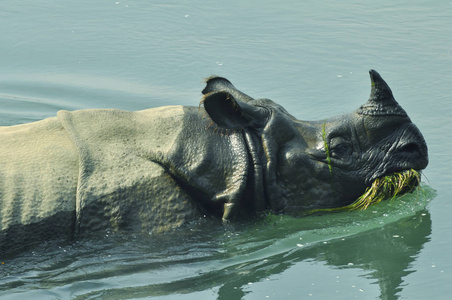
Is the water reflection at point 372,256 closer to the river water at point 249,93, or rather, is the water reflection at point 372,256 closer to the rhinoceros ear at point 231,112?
the river water at point 249,93

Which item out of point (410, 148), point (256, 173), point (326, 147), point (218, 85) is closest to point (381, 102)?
point (410, 148)

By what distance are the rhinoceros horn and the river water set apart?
0.97 meters

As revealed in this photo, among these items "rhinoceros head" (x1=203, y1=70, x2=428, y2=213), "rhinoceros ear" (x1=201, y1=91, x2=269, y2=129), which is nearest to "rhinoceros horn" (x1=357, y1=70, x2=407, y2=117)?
"rhinoceros head" (x1=203, y1=70, x2=428, y2=213)

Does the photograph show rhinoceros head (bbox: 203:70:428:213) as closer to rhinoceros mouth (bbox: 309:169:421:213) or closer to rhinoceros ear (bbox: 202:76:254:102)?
rhinoceros mouth (bbox: 309:169:421:213)

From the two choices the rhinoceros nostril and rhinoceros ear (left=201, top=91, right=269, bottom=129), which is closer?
rhinoceros ear (left=201, top=91, right=269, bottom=129)

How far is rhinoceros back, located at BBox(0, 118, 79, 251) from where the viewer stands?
6.21 m

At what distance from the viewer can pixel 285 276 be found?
6.34 m

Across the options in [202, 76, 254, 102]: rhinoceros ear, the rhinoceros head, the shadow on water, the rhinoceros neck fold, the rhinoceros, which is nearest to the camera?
the shadow on water

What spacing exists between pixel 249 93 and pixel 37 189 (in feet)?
15.4

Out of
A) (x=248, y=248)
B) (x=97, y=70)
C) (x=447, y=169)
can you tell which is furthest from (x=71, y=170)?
(x=97, y=70)

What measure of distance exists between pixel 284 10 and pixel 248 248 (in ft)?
25.7

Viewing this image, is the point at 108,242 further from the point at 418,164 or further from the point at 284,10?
the point at 284,10

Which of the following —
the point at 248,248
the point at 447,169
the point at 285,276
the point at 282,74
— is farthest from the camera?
the point at 282,74

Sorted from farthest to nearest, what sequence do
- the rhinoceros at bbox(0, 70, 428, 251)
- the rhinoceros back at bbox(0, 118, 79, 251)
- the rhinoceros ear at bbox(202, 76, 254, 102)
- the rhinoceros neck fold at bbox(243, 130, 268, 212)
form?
Result: the rhinoceros ear at bbox(202, 76, 254, 102) < the rhinoceros neck fold at bbox(243, 130, 268, 212) < the rhinoceros at bbox(0, 70, 428, 251) < the rhinoceros back at bbox(0, 118, 79, 251)
